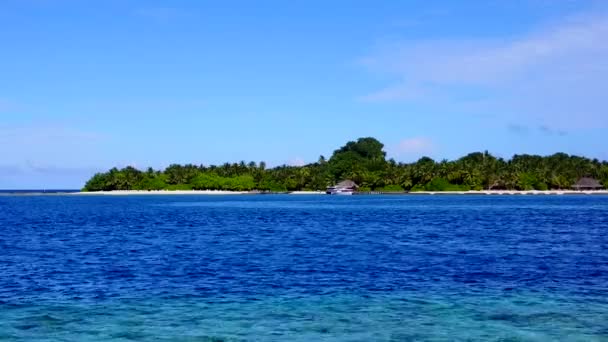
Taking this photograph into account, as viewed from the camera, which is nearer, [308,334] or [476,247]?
[308,334]

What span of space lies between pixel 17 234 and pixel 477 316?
2477 inches

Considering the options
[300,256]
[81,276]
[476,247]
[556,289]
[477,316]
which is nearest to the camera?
[477,316]

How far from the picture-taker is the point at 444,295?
2966cm

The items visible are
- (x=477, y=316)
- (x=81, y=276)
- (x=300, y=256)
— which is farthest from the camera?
(x=300, y=256)

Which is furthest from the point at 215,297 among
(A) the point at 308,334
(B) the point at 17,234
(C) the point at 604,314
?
(B) the point at 17,234

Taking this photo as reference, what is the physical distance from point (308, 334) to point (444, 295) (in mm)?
9571

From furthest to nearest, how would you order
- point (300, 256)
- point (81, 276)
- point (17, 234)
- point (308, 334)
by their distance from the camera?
1. point (17, 234)
2. point (300, 256)
3. point (81, 276)
4. point (308, 334)

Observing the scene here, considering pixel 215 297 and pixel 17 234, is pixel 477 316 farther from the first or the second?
pixel 17 234

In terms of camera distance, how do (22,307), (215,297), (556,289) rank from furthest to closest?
(556,289) → (215,297) → (22,307)

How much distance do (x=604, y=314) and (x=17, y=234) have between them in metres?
65.6

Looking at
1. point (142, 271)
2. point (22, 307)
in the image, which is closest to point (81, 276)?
point (142, 271)

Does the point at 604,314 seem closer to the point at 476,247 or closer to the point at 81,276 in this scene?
the point at 81,276

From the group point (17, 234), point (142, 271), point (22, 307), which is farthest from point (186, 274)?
point (17, 234)

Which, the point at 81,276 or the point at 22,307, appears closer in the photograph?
the point at 22,307
